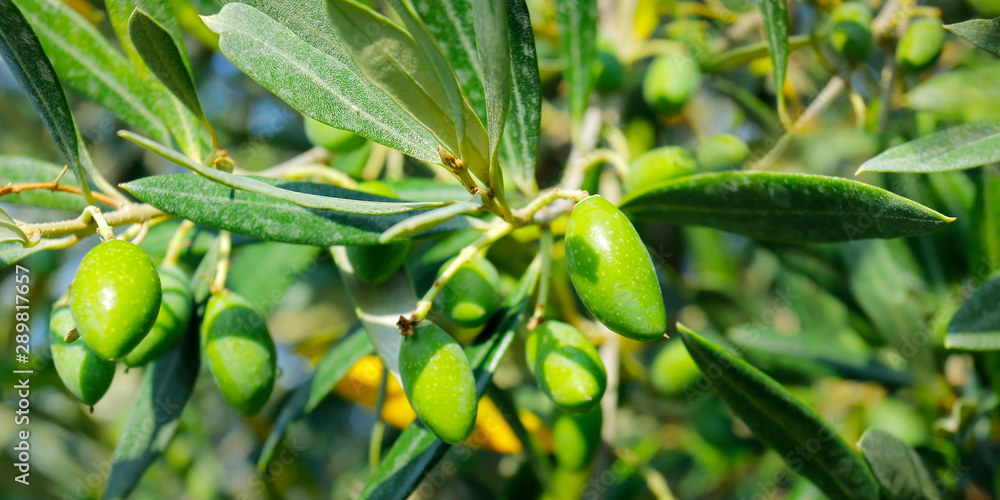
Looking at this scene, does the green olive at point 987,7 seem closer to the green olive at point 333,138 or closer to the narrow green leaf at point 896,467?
the narrow green leaf at point 896,467

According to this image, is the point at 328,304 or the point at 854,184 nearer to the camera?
the point at 854,184

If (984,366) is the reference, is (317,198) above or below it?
above

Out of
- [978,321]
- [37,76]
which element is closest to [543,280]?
[978,321]

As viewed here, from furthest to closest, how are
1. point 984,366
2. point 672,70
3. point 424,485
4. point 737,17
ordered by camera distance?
point 424,485 < point 737,17 < point 672,70 < point 984,366

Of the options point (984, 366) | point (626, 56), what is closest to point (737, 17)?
point (626, 56)

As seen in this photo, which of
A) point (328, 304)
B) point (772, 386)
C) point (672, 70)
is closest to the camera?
point (772, 386)

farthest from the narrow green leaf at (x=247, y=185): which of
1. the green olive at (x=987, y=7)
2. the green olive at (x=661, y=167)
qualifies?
the green olive at (x=987, y=7)

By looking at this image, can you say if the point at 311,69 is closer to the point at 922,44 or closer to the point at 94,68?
the point at 94,68

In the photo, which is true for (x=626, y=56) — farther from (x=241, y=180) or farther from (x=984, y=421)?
(x=241, y=180)
